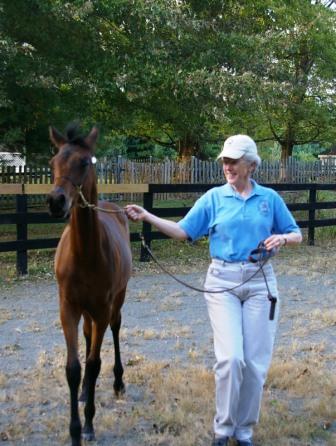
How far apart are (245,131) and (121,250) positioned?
23.1 meters

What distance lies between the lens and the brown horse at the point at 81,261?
11.6 feet

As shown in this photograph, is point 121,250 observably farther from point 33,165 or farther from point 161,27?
point 33,165

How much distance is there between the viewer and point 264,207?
367 centimetres

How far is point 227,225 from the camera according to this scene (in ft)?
12.0

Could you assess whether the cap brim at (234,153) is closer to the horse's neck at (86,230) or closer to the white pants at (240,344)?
the white pants at (240,344)

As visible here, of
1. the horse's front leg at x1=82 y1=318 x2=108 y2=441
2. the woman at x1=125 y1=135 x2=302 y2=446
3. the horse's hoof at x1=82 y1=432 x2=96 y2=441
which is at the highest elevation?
the woman at x1=125 y1=135 x2=302 y2=446

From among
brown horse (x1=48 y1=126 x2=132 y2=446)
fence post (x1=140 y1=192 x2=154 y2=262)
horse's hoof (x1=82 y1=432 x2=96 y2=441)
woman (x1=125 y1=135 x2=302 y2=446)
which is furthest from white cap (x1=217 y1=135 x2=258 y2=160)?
fence post (x1=140 y1=192 x2=154 y2=262)

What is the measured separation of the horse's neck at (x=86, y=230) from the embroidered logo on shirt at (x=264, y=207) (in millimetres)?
1095

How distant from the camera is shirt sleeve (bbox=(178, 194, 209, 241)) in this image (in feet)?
12.6

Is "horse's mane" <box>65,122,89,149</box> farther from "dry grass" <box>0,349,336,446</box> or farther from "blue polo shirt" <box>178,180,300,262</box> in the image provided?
"dry grass" <box>0,349,336,446</box>

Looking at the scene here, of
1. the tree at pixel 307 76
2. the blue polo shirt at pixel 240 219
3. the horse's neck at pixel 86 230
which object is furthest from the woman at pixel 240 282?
the tree at pixel 307 76

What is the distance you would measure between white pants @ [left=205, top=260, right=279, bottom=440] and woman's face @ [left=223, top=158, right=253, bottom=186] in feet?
1.73

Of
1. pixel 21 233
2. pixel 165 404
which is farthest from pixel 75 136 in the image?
pixel 21 233

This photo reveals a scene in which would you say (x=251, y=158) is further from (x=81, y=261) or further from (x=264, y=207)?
(x=81, y=261)
